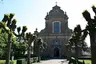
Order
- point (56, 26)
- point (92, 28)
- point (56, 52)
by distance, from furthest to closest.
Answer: point (56, 26) < point (56, 52) < point (92, 28)

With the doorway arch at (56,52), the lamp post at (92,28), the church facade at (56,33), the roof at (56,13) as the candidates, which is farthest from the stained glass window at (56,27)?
the lamp post at (92,28)

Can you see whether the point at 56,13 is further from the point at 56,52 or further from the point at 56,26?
the point at 56,52

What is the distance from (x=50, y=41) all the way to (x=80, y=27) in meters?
37.2

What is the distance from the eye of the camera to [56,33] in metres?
62.8

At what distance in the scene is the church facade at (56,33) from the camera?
62.1 metres

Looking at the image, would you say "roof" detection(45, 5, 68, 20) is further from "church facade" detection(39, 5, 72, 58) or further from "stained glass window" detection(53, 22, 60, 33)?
"stained glass window" detection(53, 22, 60, 33)

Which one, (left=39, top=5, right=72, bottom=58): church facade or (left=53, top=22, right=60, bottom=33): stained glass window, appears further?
(left=53, top=22, right=60, bottom=33): stained glass window

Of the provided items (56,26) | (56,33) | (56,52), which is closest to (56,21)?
(56,26)

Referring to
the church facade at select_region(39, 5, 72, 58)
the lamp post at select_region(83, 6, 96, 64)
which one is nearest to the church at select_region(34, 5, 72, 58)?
the church facade at select_region(39, 5, 72, 58)

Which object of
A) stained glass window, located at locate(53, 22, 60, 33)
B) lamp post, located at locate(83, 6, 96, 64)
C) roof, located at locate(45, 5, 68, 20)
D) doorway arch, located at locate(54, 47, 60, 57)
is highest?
roof, located at locate(45, 5, 68, 20)

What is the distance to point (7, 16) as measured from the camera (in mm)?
22234

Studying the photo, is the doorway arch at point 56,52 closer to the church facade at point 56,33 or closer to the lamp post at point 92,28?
the church facade at point 56,33

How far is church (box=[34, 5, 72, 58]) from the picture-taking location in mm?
62103

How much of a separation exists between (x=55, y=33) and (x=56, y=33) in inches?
11.5
